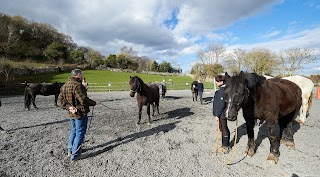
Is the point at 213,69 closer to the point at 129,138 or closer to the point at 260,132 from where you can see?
the point at 260,132

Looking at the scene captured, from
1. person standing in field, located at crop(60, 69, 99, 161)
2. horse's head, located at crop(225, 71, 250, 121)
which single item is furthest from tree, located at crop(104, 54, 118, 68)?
horse's head, located at crop(225, 71, 250, 121)

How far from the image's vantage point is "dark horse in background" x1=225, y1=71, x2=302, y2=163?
3.31 metres

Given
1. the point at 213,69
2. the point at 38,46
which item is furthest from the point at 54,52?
the point at 213,69

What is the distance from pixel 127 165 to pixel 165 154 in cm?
104

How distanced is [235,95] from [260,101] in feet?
3.20

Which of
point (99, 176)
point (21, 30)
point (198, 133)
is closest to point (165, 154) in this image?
point (99, 176)

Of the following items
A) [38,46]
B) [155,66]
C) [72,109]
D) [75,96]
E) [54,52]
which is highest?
[38,46]

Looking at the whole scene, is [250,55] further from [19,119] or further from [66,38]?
[66,38]

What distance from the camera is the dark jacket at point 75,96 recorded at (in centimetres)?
378

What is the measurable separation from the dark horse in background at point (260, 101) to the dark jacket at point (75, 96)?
3110mm

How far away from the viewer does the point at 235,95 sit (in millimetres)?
3289

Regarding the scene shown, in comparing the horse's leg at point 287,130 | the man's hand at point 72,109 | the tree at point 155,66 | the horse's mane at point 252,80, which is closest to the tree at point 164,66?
the tree at point 155,66

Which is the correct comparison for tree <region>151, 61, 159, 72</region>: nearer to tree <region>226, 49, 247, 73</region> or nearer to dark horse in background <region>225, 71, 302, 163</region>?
tree <region>226, 49, 247, 73</region>

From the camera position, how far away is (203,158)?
4191mm
